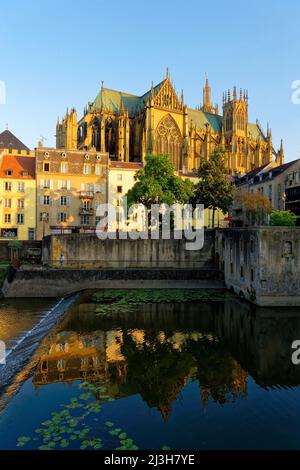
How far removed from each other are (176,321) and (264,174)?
4899 centimetres

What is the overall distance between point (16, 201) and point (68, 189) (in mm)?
8523

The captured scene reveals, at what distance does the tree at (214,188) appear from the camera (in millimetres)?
54969

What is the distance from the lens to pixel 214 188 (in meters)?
55.1

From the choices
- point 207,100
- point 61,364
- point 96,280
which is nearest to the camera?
point 61,364

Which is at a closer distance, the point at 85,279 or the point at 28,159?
the point at 85,279

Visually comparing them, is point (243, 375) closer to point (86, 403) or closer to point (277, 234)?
point (86, 403)

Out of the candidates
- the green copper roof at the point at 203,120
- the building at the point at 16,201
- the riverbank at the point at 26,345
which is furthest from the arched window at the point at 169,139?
the riverbank at the point at 26,345

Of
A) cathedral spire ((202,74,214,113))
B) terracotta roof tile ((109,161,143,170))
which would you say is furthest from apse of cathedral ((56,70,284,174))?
cathedral spire ((202,74,214,113))

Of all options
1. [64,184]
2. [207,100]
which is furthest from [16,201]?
[207,100]

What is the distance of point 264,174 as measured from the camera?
228ft

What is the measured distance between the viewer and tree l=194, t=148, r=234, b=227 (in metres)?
55.0

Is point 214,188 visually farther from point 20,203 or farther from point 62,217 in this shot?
point 20,203

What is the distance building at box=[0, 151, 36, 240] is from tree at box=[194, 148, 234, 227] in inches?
1060
